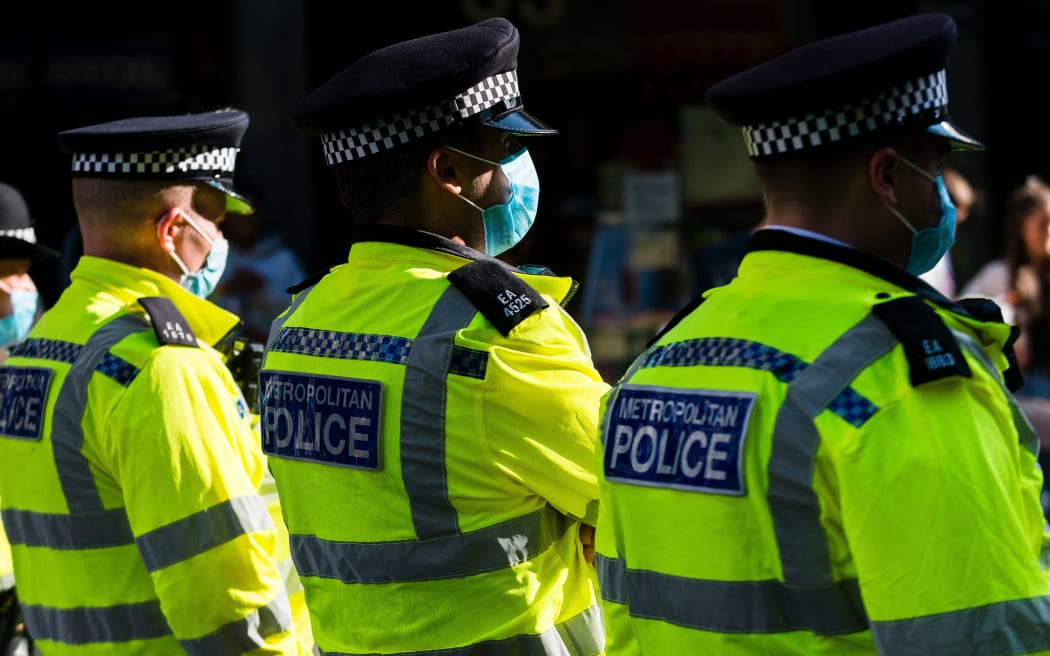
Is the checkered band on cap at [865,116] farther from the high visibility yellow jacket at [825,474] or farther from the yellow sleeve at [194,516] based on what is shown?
the yellow sleeve at [194,516]

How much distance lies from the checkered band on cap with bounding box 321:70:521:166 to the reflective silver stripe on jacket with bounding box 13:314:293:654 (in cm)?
76

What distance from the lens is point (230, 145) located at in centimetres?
363

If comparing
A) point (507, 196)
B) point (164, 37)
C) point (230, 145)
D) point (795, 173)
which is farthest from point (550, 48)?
point (795, 173)

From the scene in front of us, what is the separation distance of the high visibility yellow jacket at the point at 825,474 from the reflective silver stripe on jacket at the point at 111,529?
1.17 meters

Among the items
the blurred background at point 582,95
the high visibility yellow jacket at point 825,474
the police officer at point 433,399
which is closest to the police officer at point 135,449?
the police officer at point 433,399

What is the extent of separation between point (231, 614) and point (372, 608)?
504 mm

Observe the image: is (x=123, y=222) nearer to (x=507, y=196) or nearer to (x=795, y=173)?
(x=507, y=196)

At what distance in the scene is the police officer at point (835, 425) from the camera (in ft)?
5.74

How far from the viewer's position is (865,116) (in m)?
1.97

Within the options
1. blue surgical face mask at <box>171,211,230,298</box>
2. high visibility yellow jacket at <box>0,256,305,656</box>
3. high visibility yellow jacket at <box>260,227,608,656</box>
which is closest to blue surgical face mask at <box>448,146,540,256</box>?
high visibility yellow jacket at <box>260,227,608,656</box>

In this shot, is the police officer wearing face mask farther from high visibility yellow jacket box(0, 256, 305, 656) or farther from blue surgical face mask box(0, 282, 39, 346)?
high visibility yellow jacket box(0, 256, 305, 656)

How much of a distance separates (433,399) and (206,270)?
1.36 meters

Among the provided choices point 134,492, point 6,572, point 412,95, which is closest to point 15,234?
point 6,572

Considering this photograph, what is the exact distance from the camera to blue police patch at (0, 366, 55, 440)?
3.17 metres
